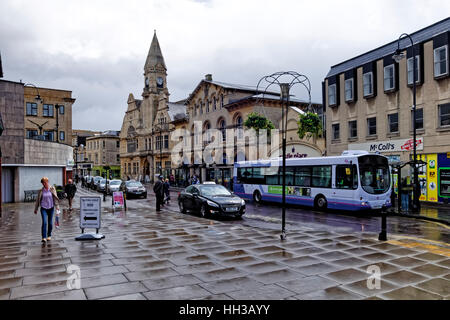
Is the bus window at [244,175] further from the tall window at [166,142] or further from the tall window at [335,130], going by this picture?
the tall window at [166,142]

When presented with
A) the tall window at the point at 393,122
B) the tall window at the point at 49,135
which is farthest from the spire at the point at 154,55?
the tall window at the point at 393,122

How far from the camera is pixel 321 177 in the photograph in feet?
63.0

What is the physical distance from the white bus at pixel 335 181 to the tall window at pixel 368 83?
9.45m

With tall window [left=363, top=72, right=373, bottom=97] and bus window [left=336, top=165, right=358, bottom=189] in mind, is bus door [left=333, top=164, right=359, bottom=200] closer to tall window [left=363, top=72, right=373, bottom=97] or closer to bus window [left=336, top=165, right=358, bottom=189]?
bus window [left=336, top=165, right=358, bottom=189]

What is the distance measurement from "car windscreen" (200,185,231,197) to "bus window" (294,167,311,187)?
5516mm

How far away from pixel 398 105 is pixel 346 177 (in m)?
10.1

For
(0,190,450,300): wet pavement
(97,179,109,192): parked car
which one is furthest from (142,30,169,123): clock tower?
(0,190,450,300): wet pavement

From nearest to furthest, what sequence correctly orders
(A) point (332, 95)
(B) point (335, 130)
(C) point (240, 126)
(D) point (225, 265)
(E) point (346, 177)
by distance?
(D) point (225, 265) → (E) point (346, 177) → (A) point (332, 95) → (B) point (335, 130) → (C) point (240, 126)

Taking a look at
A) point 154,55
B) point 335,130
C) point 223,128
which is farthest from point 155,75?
point 335,130

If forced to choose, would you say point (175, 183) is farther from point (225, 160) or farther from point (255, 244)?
point (255, 244)

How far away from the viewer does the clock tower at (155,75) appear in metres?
68.4

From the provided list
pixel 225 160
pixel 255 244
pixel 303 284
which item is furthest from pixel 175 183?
pixel 303 284

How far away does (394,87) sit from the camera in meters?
24.4

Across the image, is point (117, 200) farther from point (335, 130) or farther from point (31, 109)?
point (31, 109)
